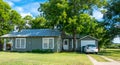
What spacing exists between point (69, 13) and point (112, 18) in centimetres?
1064

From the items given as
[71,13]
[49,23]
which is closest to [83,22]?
[71,13]

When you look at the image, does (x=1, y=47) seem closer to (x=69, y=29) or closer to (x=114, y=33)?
(x=69, y=29)

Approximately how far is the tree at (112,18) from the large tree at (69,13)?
12.8 feet

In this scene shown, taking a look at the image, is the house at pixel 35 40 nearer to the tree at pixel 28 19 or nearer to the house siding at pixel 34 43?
the house siding at pixel 34 43

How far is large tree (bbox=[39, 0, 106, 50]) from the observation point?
47031mm

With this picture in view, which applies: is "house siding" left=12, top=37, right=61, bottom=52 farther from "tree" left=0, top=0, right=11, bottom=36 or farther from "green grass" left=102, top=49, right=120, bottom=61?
"tree" left=0, top=0, right=11, bottom=36

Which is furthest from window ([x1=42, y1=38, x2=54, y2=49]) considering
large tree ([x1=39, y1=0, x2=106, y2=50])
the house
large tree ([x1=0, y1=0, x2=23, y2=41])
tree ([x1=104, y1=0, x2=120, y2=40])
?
tree ([x1=104, y1=0, x2=120, y2=40])

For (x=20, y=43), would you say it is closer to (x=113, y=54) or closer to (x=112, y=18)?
(x=113, y=54)

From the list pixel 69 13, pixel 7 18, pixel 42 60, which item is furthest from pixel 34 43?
pixel 42 60

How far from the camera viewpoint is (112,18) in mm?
55031

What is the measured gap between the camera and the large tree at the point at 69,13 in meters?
47.0

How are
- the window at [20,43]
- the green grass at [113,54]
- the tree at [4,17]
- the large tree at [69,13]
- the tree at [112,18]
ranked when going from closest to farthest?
the green grass at [113,54] → the window at [20,43] → the large tree at [69,13] → the tree at [112,18] → the tree at [4,17]

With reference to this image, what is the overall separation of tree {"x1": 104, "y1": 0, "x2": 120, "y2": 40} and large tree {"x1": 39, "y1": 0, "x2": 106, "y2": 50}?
3.91m

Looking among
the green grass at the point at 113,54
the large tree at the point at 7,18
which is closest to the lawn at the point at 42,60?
the green grass at the point at 113,54
